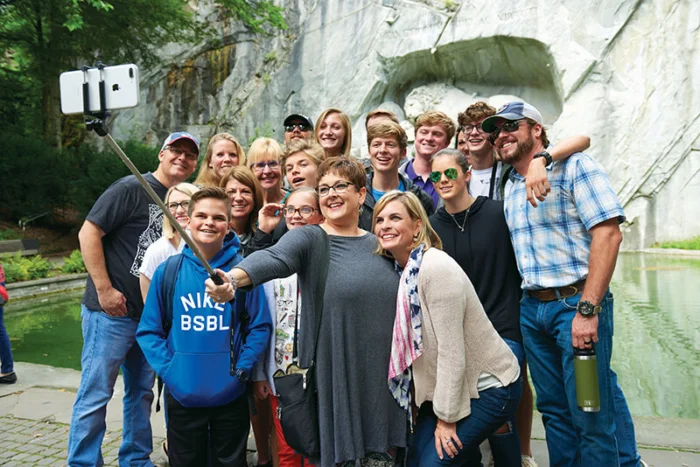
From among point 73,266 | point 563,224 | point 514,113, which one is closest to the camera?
point 563,224

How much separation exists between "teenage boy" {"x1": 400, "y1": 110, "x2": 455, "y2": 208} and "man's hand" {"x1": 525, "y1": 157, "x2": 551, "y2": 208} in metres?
1.12

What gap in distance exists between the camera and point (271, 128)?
20.6 meters

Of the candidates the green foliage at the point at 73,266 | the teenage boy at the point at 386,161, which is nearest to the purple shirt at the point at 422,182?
the teenage boy at the point at 386,161

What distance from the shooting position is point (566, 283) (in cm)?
256

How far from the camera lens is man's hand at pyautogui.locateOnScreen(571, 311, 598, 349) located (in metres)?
2.41

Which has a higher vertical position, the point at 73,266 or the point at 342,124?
the point at 342,124

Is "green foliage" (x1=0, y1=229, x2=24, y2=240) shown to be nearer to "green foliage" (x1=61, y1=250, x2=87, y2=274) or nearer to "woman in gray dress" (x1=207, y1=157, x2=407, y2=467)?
"green foliage" (x1=61, y1=250, x2=87, y2=274)

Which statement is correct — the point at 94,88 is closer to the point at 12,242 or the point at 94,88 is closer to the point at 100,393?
the point at 100,393

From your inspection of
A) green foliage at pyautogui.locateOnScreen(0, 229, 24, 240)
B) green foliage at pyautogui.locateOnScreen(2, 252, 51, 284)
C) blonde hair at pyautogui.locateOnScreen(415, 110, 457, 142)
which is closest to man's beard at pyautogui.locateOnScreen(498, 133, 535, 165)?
blonde hair at pyautogui.locateOnScreen(415, 110, 457, 142)

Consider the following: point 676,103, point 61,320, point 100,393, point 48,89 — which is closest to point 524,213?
point 100,393

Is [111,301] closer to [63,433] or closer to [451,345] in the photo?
[63,433]

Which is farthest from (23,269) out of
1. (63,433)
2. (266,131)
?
(266,131)

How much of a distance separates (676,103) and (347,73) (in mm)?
10722

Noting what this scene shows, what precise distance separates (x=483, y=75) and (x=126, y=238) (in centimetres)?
1864
